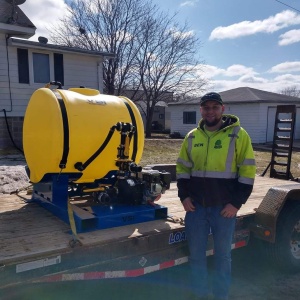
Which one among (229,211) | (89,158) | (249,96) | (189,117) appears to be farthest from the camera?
(189,117)

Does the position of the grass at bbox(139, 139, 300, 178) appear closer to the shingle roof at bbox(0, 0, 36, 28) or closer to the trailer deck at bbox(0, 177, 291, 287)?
the shingle roof at bbox(0, 0, 36, 28)

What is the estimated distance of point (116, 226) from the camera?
345 cm

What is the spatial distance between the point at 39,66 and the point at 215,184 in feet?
37.9

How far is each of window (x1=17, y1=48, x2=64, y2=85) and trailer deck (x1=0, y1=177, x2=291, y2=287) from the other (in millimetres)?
10070

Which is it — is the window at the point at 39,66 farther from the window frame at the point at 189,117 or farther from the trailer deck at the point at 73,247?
the window frame at the point at 189,117

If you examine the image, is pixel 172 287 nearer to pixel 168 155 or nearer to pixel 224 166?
pixel 224 166

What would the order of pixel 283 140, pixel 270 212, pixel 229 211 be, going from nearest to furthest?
pixel 229 211, pixel 270 212, pixel 283 140

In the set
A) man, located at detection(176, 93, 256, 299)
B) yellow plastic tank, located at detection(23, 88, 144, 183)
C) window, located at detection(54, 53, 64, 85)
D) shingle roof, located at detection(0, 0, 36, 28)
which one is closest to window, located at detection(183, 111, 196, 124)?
window, located at detection(54, 53, 64, 85)

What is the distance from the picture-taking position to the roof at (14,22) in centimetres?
1229

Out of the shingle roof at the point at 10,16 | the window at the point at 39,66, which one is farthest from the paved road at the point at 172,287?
the shingle roof at the point at 10,16

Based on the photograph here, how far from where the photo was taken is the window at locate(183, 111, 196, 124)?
28.7m

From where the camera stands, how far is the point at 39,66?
13.3m

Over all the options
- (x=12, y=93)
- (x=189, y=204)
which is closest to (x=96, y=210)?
(x=189, y=204)

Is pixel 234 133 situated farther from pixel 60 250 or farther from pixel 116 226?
pixel 60 250
